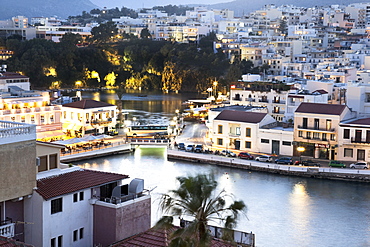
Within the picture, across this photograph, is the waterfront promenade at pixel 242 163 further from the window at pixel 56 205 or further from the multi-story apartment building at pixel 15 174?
the multi-story apartment building at pixel 15 174

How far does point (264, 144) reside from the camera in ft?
97.4

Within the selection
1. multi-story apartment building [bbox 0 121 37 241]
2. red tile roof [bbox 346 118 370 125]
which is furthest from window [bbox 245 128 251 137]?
multi-story apartment building [bbox 0 121 37 241]

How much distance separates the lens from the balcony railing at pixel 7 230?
12.0 meters

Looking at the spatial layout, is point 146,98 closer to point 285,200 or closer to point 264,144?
point 264,144

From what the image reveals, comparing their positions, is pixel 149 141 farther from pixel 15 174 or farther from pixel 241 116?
pixel 15 174

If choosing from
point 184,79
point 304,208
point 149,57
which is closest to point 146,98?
point 184,79

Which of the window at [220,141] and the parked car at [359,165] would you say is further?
the window at [220,141]

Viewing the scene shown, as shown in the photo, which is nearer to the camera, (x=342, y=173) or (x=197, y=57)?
(x=342, y=173)

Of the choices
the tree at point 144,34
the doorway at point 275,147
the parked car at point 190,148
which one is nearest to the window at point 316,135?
the doorway at point 275,147

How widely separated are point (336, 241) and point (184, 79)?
56.9m

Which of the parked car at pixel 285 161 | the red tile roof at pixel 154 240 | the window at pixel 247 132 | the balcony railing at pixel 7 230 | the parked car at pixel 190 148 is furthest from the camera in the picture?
the window at pixel 247 132

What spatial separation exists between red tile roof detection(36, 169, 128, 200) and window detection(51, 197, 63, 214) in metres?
0.17

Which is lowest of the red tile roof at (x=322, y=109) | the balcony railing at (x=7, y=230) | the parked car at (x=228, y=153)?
the parked car at (x=228, y=153)

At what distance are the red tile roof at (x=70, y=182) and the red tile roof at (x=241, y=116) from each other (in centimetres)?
1649
